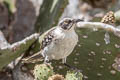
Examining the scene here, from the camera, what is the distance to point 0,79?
404 cm

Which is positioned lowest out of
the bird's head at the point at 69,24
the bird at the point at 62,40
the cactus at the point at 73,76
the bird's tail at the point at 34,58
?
the bird's tail at the point at 34,58

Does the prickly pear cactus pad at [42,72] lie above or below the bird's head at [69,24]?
below

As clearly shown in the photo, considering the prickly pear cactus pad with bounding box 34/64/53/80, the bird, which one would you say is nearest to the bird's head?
the bird

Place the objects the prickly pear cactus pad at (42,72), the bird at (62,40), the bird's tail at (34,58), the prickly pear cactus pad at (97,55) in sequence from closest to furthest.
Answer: the prickly pear cactus pad at (42,72)
the bird at (62,40)
the prickly pear cactus pad at (97,55)
the bird's tail at (34,58)

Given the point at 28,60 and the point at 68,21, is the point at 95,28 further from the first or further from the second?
the point at 28,60

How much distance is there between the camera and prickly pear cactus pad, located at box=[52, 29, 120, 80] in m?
3.26

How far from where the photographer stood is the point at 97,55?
333cm

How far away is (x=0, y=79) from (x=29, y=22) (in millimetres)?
2018

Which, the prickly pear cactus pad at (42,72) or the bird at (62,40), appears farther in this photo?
the bird at (62,40)

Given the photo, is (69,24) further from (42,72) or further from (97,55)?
(97,55)

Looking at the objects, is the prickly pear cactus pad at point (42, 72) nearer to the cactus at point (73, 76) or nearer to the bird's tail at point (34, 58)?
the cactus at point (73, 76)

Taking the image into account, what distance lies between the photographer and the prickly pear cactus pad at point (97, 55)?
10.7 feet

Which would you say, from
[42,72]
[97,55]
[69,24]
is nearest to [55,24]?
[97,55]

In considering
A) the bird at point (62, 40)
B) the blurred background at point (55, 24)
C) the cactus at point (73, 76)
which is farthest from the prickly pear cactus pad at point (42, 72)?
the blurred background at point (55, 24)
